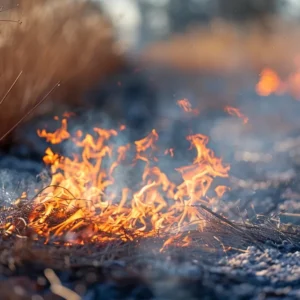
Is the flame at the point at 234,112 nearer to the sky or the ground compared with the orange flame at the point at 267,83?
nearer to the ground

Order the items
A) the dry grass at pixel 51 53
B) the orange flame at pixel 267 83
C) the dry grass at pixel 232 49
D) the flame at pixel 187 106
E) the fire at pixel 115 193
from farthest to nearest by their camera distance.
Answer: the orange flame at pixel 267 83
the dry grass at pixel 232 49
the flame at pixel 187 106
the dry grass at pixel 51 53
the fire at pixel 115 193

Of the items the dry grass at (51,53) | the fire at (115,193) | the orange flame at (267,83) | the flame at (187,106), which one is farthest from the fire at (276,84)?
the dry grass at (51,53)

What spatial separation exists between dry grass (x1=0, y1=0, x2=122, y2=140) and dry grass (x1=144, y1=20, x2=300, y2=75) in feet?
4.04

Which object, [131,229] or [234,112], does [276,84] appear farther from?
[131,229]

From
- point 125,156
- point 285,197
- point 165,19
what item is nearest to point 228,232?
point 285,197

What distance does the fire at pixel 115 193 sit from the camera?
528 centimetres

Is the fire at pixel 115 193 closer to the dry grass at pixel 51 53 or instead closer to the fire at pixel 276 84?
the dry grass at pixel 51 53

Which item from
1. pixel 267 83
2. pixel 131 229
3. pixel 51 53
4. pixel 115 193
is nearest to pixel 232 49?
pixel 267 83

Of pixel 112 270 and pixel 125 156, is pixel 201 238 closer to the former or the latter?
pixel 112 270

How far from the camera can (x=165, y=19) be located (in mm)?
11250

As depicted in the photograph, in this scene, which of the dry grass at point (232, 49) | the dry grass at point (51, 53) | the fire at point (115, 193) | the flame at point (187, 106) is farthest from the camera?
the dry grass at point (232, 49)

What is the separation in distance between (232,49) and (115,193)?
484cm

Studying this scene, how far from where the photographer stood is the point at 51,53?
988cm

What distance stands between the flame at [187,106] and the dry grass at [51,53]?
1837 mm
